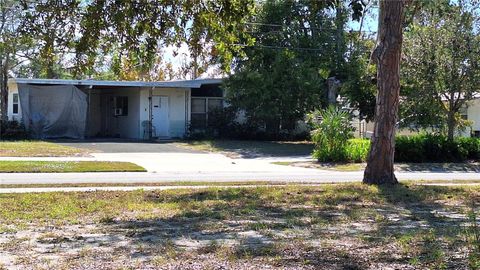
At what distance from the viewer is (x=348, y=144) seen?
22.3 m

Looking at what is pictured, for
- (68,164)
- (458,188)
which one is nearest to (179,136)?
(68,164)

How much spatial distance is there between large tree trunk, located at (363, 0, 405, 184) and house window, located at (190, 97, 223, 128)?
21052mm

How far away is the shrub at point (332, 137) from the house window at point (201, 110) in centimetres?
1161

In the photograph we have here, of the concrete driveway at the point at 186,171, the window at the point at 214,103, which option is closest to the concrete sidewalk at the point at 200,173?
the concrete driveway at the point at 186,171

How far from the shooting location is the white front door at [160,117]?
3238 cm

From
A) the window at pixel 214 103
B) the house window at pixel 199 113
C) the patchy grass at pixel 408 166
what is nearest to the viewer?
the patchy grass at pixel 408 166

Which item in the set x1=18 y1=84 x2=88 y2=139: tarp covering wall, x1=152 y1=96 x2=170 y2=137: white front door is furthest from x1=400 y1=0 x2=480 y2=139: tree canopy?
x1=18 y1=84 x2=88 y2=139: tarp covering wall

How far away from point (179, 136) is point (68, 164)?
1527 cm

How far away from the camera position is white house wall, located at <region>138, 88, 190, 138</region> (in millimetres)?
32094

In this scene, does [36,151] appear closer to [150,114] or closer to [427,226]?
[150,114]

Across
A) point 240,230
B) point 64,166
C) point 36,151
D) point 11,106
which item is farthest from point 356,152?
point 11,106

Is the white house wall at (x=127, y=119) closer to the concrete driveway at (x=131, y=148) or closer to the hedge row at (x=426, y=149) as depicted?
the concrete driveway at (x=131, y=148)

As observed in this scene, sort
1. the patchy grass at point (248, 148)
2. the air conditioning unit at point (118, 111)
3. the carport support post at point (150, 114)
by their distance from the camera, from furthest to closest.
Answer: the air conditioning unit at point (118, 111)
the carport support post at point (150, 114)
the patchy grass at point (248, 148)

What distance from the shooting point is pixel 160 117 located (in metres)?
32.7
